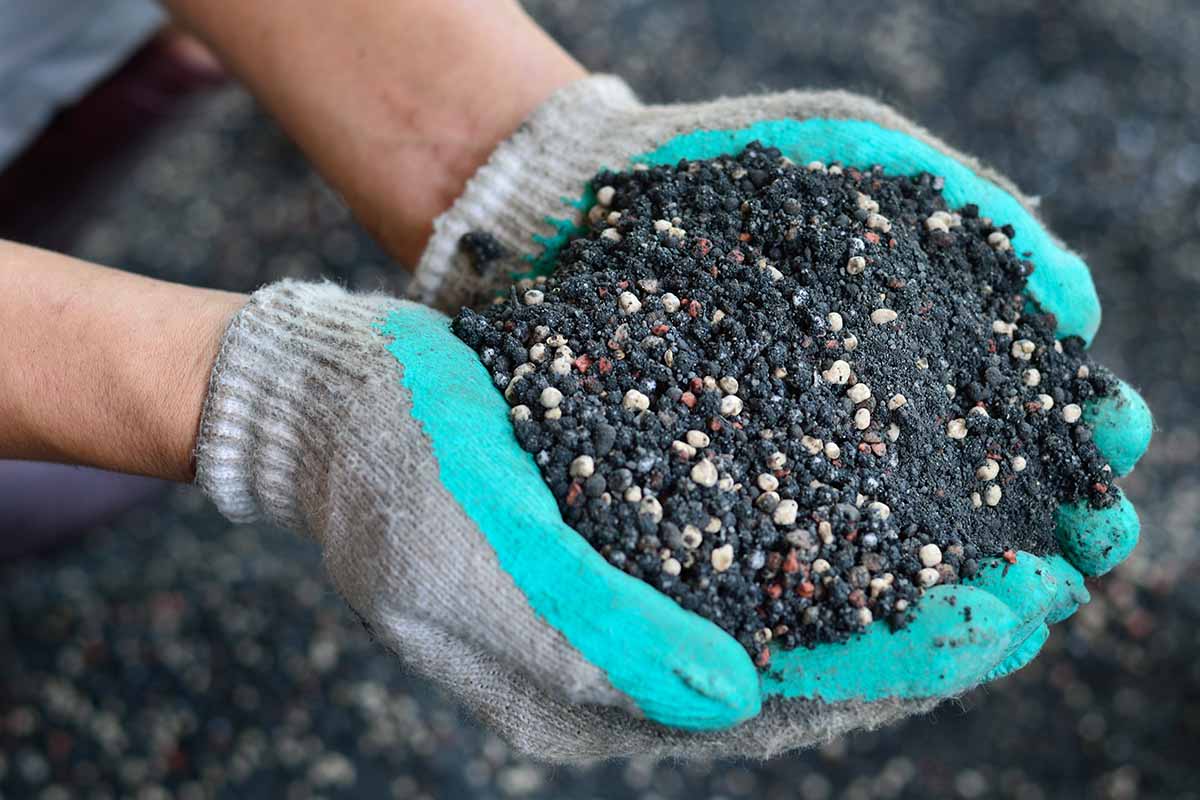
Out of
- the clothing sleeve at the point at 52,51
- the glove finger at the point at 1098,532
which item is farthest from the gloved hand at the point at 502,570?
the clothing sleeve at the point at 52,51

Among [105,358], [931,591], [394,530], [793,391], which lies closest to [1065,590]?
[931,591]

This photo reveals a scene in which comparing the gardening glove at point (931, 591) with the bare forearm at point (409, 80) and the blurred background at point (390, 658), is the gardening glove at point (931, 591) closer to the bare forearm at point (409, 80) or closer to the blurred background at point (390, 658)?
A: the bare forearm at point (409, 80)

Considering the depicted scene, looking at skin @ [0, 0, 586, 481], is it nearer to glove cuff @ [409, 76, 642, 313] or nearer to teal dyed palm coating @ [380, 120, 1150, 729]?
glove cuff @ [409, 76, 642, 313]

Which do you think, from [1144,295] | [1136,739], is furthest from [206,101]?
[1136,739]

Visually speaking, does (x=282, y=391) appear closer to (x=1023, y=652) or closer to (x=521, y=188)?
(x=521, y=188)

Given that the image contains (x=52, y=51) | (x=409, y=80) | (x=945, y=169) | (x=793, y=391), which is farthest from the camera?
(x=52, y=51)
